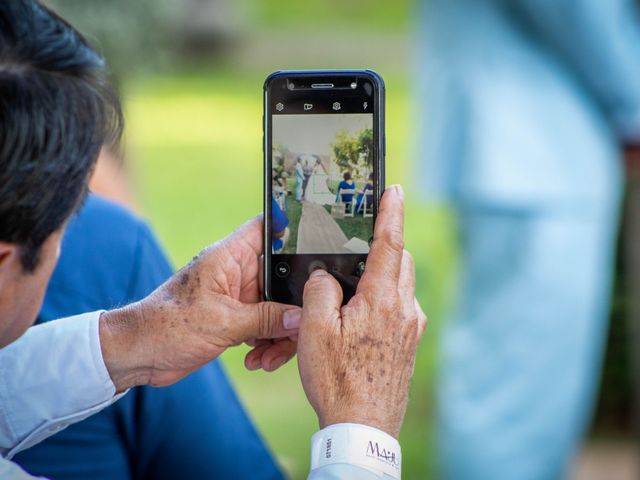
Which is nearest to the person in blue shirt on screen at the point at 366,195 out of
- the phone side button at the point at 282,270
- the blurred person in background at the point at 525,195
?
the phone side button at the point at 282,270

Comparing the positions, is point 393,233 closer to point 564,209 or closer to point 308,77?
point 308,77

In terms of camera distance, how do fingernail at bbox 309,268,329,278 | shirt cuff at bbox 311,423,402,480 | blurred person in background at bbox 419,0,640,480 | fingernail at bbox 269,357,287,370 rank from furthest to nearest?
blurred person in background at bbox 419,0,640,480 < fingernail at bbox 269,357,287,370 < fingernail at bbox 309,268,329,278 < shirt cuff at bbox 311,423,402,480

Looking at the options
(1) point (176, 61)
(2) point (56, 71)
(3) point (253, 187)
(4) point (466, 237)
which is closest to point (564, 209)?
(4) point (466, 237)

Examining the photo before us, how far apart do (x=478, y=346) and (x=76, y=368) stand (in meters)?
1.52

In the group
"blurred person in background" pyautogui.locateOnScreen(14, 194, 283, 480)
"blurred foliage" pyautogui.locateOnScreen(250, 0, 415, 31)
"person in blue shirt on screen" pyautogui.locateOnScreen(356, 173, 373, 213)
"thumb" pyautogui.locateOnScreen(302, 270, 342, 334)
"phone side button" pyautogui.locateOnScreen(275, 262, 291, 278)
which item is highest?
"blurred foliage" pyautogui.locateOnScreen(250, 0, 415, 31)

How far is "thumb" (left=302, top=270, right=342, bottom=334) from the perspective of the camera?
1045 millimetres

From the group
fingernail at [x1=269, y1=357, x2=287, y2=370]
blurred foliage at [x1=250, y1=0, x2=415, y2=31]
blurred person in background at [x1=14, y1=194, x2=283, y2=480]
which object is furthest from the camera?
blurred foliage at [x1=250, y1=0, x2=415, y2=31]

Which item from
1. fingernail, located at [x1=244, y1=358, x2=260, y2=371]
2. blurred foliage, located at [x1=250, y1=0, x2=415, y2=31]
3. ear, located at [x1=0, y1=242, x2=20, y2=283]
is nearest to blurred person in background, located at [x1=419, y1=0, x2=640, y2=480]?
fingernail, located at [x1=244, y1=358, x2=260, y2=371]

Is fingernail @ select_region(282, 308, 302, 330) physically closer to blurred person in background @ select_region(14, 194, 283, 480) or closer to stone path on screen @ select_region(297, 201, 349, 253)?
stone path on screen @ select_region(297, 201, 349, 253)

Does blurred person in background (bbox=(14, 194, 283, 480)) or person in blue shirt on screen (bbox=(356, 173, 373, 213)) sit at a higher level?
person in blue shirt on screen (bbox=(356, 173, 373, 213))

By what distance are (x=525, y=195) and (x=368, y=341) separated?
55.6 inches

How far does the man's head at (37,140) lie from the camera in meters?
1.00

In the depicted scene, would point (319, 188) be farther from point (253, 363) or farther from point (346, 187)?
point (253, 363)

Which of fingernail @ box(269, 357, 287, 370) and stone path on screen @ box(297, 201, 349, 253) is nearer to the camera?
stone path on screen @ box(297, 201, 349, 253)
